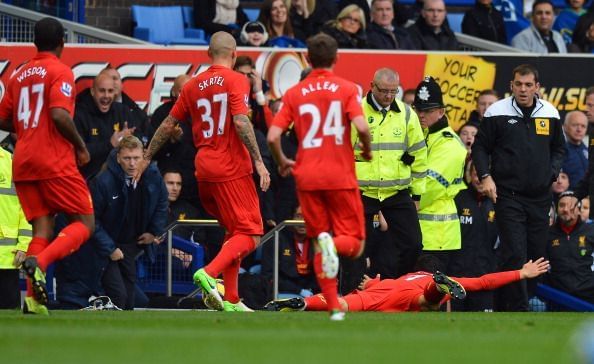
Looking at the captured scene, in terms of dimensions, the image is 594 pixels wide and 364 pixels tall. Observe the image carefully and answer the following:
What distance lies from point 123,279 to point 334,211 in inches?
160

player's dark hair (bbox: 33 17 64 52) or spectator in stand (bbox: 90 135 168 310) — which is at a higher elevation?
player's dark hair (bbox: 33 17 64 52)

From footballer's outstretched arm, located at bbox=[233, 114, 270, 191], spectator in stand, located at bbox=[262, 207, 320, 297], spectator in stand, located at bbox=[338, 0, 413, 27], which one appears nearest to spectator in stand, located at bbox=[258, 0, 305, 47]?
spectator in stand, located at bbox=[338, 0, 413, 27]

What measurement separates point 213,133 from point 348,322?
2.69m

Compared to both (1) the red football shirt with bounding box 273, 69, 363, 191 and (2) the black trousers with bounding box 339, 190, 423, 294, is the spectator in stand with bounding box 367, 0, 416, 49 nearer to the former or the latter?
(2) the black trousers with bounding box 339, 190, 423, 294

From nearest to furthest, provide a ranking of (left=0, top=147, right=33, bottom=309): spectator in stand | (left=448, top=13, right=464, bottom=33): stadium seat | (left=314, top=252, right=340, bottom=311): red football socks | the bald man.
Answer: (left=314, top=252, right=340, bottom=311): red football socks, the bald man, (left=0, top=147, right=33, bottom=309): spectator in stand, (left=448, top=13, right=464, bottom=33): stadium seat

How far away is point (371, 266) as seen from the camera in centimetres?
1507

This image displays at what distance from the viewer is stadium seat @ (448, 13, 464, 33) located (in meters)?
21.3

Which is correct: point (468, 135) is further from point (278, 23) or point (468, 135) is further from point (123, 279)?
point (123, 279)

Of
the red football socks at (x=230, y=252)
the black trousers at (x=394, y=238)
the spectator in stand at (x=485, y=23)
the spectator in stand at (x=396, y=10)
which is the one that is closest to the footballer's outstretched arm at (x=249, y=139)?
the red football socks at (x=230, y=252)

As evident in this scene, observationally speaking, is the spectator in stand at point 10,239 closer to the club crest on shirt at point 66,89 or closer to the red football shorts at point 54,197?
the red football shorts at point 54,197

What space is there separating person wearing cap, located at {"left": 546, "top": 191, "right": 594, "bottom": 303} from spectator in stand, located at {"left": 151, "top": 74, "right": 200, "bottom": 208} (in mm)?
3979

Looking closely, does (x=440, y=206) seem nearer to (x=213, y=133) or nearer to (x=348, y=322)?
(x=213, y=133)

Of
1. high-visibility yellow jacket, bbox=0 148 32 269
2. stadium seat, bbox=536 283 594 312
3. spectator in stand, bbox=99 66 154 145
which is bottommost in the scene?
stadium seat, bbox=536 283 594 312

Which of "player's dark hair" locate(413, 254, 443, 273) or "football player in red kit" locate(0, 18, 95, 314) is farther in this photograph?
"player's dark hair" locate(413, 254, 443, 273)
